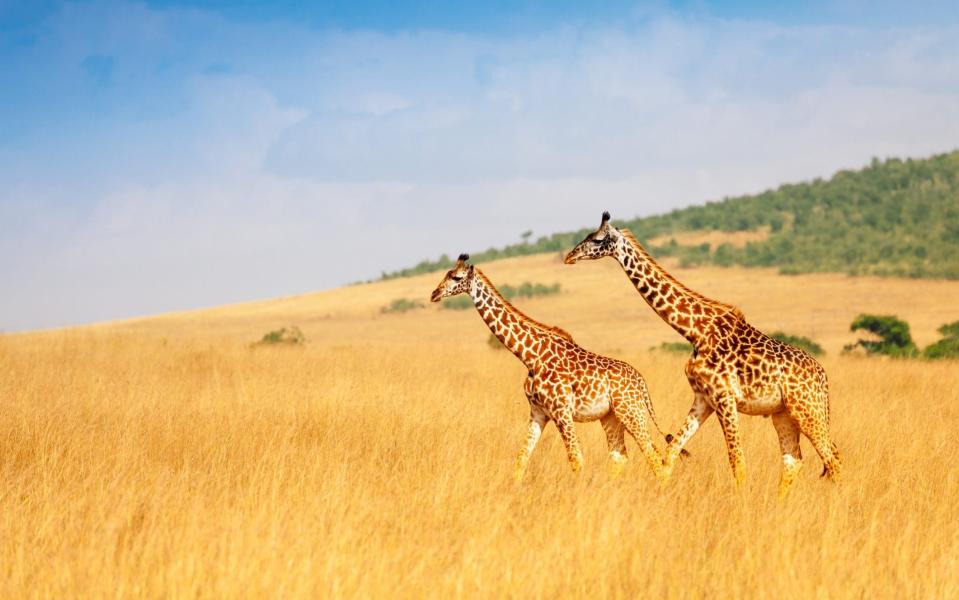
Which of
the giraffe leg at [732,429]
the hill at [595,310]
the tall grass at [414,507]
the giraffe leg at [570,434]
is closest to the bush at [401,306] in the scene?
the hill at [595,310]

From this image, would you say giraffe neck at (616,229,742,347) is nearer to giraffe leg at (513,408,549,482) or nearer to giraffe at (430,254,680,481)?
giraffe at (430,254,680,481)

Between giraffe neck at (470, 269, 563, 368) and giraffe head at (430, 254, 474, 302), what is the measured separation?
0.28 feet

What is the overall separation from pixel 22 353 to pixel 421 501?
44.2 ft

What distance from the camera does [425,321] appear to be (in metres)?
50.2

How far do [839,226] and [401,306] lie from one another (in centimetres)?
3020

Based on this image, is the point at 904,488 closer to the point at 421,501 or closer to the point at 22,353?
the point at 421,501

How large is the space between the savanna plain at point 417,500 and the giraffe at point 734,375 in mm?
329

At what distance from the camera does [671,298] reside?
7.55m

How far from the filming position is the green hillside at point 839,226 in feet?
184

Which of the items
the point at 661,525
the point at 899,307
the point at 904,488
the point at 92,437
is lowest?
Result: the point at 899,307

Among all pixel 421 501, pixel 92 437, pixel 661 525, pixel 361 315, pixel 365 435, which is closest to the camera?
pixel 661 525

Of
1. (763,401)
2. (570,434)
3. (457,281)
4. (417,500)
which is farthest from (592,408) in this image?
(417,500)


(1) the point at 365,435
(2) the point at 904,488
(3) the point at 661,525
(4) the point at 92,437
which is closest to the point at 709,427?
(2) the point at 904,488

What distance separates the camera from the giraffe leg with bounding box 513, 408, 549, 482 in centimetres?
733
